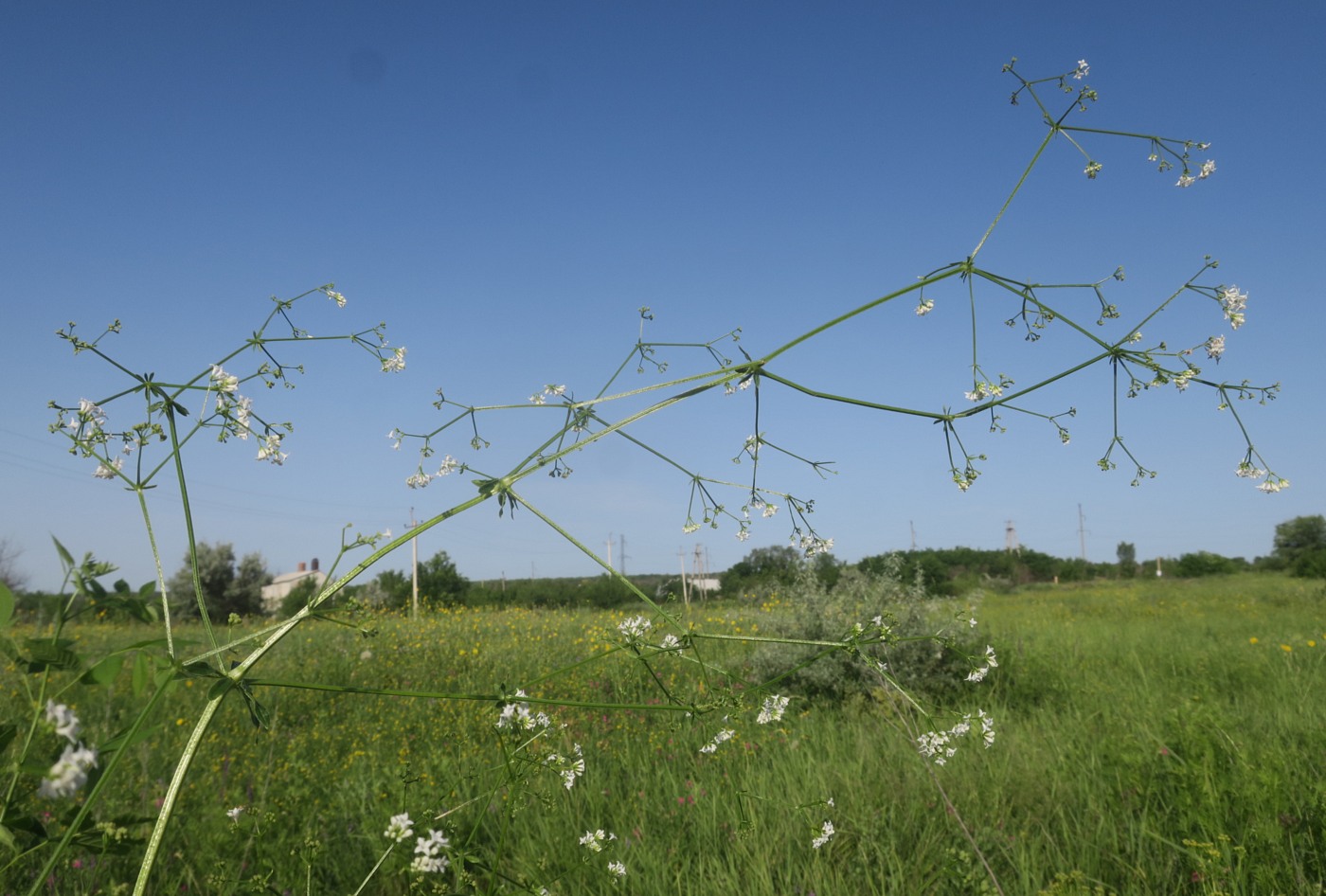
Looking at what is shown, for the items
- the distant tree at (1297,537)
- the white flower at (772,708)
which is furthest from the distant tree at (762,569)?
the distant tree at (1297,537)

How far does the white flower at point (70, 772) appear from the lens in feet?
2.28

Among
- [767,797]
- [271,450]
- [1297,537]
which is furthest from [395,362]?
[1297,537]

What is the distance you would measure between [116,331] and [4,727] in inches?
22.8

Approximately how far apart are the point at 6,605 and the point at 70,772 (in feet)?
1.13

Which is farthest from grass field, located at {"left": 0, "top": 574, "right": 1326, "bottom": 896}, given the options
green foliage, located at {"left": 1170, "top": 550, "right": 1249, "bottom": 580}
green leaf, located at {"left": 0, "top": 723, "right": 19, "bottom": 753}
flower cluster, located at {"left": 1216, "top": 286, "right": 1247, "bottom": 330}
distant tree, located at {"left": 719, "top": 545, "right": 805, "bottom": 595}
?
green foliage, located at {"left": 1170, "top": 550, "right": 1249, "bottom": 580}

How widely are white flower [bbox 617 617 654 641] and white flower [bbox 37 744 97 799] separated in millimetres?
930

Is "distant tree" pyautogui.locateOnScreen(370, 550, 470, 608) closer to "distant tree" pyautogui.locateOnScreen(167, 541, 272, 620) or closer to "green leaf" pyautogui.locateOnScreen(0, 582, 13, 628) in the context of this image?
"distant tree" pyautogui.locateOnScreen(167, 541, 272, 620)

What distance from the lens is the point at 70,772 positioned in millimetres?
701

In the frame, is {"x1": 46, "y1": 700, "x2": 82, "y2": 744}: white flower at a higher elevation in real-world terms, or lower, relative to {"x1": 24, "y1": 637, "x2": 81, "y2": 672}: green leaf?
lower

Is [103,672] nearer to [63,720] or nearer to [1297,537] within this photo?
[63,720]

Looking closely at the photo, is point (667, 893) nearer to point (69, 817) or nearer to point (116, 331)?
point (69, 817)

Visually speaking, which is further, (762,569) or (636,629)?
(762,569)

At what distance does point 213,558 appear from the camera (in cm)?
2452

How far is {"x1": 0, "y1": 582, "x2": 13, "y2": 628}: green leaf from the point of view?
2.95ft
